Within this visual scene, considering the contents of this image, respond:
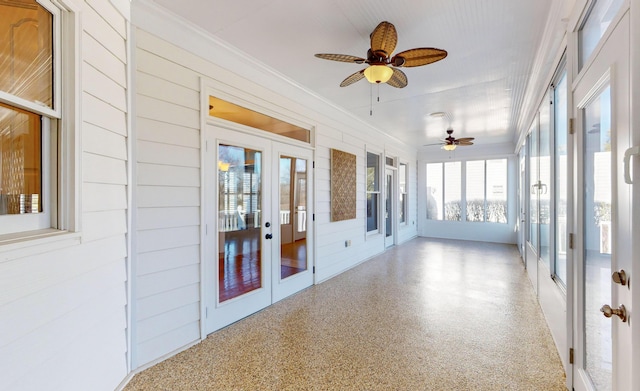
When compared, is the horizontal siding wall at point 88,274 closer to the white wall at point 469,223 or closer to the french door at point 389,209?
the french door at point 389,209

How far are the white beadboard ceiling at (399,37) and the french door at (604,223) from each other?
3.42 ft

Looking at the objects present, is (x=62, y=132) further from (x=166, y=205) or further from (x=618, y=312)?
(x=618, y=312)

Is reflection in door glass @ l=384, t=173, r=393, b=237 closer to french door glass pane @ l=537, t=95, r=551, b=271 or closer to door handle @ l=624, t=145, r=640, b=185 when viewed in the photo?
french door glass pane @ l=537, t=95, r=551, b=271

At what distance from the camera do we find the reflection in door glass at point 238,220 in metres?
2.98

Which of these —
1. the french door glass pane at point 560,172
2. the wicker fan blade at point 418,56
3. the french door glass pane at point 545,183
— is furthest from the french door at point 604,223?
the french door glass pane at point 545,183

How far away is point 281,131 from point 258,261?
5.55 ft

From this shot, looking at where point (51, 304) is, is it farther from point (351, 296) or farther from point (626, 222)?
point (351, 296)

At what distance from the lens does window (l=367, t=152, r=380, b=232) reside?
6102 millimetres

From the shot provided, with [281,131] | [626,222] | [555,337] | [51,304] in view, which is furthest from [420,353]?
[281,131]

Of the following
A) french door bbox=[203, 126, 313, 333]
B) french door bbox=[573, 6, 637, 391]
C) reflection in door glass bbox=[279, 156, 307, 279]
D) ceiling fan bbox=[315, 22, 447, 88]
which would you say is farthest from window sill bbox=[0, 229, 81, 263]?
french door bbox=[573, 6, 637, 391]

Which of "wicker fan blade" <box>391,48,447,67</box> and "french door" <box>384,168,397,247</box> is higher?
"wicker fan blade" <box>391,48,447,67</box>

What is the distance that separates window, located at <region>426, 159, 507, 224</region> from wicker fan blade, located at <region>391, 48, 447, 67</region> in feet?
22.9

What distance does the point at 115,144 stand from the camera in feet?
6.61

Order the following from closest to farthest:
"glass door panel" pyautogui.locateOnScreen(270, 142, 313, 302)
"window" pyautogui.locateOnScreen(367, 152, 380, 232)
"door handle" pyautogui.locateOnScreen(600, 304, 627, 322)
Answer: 1. "door handle" pyautogui.locateOnScreen(600, 304, 627, 322)
2. "glass door panel" pyautogui.locateOnScreen(270, 142, 313, 302)
3. "window" pyautogui.locateOnScreen(367, 152, 380, 232)
